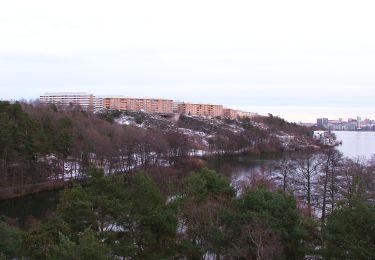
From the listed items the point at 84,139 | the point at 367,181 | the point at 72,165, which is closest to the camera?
the point at 367,181

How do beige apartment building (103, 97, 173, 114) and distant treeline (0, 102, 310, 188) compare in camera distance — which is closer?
distant treeline (0, 102, 310, 188)

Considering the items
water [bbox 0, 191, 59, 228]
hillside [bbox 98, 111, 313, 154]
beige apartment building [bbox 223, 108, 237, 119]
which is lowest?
water [bbox 0, 191, 59, 228]

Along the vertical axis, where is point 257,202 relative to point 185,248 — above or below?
above

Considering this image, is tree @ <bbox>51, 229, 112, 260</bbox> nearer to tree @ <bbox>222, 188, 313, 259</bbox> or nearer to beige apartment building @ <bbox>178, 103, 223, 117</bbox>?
tree @ <bbox>222, 188, 313, 259</bbox>

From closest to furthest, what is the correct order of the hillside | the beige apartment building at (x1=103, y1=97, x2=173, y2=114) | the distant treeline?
the distant treeline, the hillside, the beige apartment building at (x1=103, y1=97, x2=173, y2=114)

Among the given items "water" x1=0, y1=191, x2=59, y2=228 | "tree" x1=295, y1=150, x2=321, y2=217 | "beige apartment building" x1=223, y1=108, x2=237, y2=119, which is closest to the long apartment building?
"beige apartment building" x1=223, y1=108, x2=237, y2=119

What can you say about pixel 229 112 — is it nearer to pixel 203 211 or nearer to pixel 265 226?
pixel 203 211

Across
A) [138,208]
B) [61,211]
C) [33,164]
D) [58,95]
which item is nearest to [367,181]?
[138,208]

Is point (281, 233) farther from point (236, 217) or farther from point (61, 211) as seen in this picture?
point (61, 211)

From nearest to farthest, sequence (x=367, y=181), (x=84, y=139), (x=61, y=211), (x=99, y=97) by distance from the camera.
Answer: (x=61, y=211)
(x=367, y=181)
(x=84, y=139)
(x=99, y=97)

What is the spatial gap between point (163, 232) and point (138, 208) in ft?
4.21

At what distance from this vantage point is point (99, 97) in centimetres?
15600

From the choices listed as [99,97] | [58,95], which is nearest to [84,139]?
[99,97]

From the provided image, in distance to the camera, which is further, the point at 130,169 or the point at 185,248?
the point at 130,169
